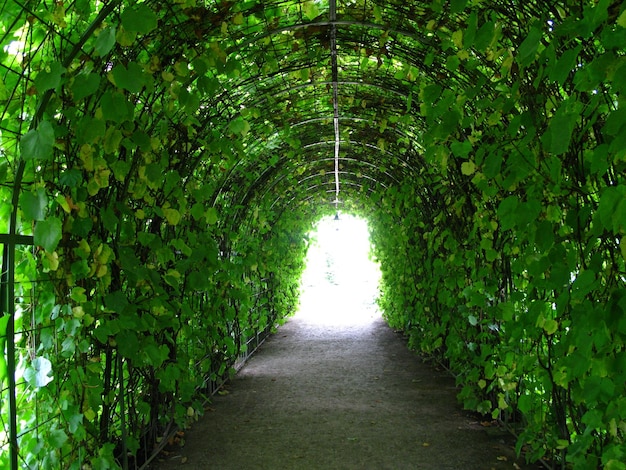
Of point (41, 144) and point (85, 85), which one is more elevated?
point (85, 85)

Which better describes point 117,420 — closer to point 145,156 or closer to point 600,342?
point 145,156

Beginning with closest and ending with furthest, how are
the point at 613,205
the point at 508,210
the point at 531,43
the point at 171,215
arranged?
the point at 613,205, the point at 531,43, the point at 508,210, the point at 171,215

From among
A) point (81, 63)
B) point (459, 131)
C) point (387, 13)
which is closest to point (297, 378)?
point (459, 131)

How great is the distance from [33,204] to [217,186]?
9.72ft

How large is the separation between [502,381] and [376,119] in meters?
2.60

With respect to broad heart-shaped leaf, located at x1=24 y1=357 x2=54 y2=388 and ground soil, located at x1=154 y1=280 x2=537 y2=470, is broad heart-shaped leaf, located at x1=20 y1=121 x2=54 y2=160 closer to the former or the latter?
broad heart-shaped leaf, located at x1=24 y1=357 x2=54 y2=388

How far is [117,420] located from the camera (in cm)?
288

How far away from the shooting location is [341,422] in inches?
164

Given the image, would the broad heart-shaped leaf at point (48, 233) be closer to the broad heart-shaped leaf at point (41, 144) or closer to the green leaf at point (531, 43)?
the broad heart-shaped leaf at point (41, 144)

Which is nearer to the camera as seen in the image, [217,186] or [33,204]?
[33,204]

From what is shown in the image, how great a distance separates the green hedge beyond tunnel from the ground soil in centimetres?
31

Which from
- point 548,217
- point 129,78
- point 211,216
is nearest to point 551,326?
point 548,217

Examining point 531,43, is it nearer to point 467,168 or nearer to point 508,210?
point 508,210

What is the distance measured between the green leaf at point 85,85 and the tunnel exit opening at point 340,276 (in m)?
8.72
